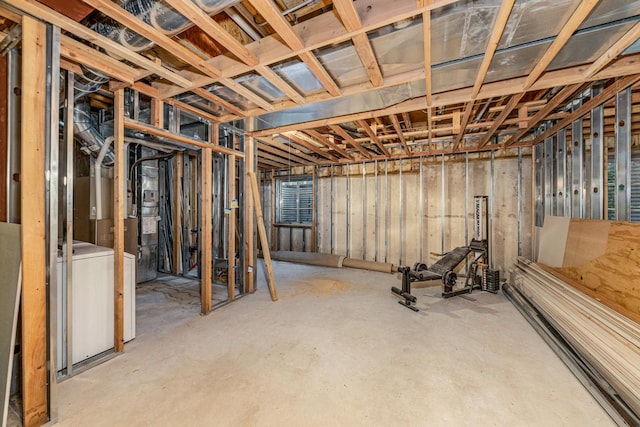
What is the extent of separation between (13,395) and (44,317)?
0.77m

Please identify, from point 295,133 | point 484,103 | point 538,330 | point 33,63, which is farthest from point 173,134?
point 538,330

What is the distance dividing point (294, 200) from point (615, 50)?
623 centimetres

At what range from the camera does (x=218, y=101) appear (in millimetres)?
2797

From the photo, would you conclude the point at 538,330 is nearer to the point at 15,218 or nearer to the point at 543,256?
the point at 543,256

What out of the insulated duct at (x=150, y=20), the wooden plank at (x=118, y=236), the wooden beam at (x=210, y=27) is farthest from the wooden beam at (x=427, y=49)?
the wooden plank at (x=118, y=236)

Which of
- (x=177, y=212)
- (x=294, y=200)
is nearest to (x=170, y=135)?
(x=177, y=212)

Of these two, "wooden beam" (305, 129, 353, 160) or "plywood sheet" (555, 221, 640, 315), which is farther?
"wooden beam" (305, 129, 353, 160)

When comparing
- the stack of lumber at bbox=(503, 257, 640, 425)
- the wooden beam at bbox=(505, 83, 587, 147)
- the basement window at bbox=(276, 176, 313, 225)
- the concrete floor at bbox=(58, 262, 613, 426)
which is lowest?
the concrete floor at bbox=(58, 262, 613, 426)

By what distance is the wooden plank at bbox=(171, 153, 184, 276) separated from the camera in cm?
491

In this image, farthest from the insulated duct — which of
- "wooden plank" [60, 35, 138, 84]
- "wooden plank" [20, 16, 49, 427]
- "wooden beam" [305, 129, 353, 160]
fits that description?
"wooden beam" [305, 129, 353, 160]

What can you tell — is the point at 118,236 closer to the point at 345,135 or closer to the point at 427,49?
the point at 427,49

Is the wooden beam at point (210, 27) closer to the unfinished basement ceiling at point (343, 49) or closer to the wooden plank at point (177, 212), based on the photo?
the unfinished basement ceiling at point (343, 49)

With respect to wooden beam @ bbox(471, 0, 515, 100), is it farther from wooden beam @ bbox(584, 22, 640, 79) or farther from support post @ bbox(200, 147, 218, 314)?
support post @ bbox(200, 147, 218, 314)

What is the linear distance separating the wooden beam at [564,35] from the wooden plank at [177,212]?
17.6 feet
